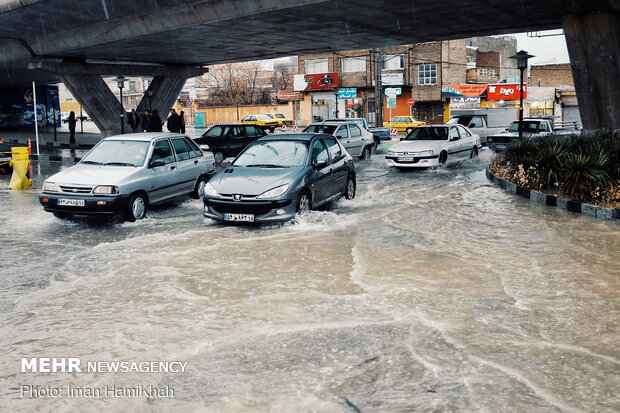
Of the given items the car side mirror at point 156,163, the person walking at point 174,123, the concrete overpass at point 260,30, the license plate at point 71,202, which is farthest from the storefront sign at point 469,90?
the license plate at point 71,202

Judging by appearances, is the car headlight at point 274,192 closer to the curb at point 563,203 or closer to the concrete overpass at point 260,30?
the curb at point 563,203

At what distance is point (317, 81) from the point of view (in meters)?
59.4

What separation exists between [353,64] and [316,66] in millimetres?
4683

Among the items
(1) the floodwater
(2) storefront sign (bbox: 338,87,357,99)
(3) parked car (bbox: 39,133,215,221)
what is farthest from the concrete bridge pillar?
(2) storefront sign (bbox: 338,87,357,99)

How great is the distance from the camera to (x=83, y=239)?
9438mm

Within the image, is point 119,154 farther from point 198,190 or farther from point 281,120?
point 281,120

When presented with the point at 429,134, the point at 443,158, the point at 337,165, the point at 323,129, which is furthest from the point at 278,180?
the point at 323,129

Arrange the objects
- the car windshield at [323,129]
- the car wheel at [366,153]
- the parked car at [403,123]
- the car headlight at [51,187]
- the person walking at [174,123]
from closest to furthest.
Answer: the car headlight at [51,187]
the car windshield at [323,129]
the car wheel at [366,153]
the person walking at [174,123]
the parked car at [403,123]

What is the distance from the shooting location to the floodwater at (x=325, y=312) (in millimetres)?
4184

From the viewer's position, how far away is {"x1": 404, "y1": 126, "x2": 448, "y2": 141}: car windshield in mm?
19533

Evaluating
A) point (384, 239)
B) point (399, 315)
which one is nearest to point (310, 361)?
point (399, 315)

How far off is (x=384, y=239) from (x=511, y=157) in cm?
825

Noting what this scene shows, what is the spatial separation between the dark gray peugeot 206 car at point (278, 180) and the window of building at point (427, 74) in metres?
44.7

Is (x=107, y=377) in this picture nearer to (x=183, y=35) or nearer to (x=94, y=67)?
(x=183, y=35)
